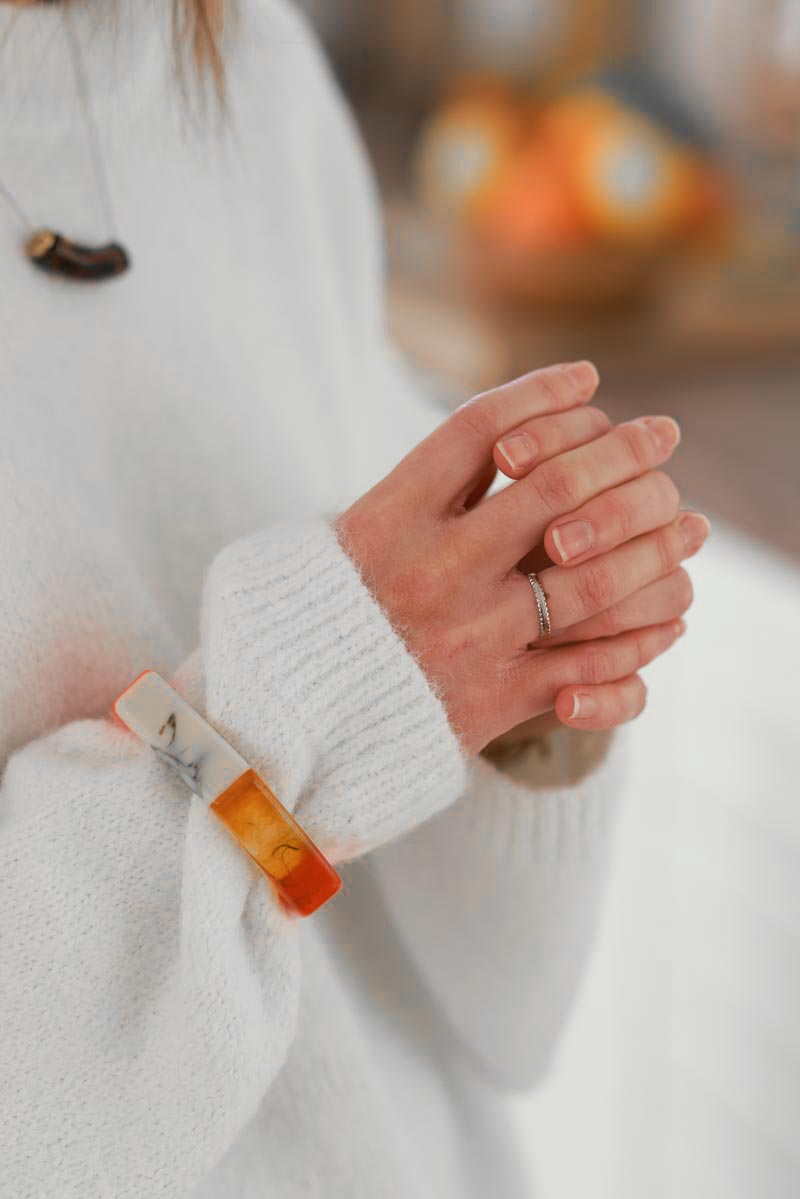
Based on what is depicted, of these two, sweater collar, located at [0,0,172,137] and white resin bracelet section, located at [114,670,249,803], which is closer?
white resin bracelet section, located at [114,670,249,803]

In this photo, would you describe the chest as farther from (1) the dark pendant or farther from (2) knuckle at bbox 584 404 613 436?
(2) knuckle at bbox 584 404 613 436

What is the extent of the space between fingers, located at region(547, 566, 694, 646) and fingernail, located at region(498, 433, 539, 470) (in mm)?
76

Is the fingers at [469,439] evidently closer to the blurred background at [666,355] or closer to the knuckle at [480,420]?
the knuckle at [480,420]

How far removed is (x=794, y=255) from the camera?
221 centimetres

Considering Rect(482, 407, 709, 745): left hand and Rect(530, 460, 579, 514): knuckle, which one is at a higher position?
Rect(530, 460, 579, 514): knuckle

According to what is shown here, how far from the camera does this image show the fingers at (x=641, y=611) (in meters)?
0.46

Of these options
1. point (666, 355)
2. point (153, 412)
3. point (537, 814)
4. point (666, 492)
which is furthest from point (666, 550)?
point (666, 355)

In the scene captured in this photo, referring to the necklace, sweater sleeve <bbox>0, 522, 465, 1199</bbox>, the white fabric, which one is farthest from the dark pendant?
A: the white fabric

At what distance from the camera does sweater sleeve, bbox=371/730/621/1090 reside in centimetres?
52

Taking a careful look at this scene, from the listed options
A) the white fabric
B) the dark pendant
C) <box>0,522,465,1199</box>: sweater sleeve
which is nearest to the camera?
<box>0,522,465,1199</box>: sweater sleeve

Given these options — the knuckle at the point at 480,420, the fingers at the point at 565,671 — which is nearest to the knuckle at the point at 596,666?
the fingers at the point at 565,671

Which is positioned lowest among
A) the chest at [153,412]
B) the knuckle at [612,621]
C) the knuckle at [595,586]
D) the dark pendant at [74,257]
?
the knuckle at [612,621]

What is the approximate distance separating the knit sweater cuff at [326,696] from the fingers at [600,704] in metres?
0.06

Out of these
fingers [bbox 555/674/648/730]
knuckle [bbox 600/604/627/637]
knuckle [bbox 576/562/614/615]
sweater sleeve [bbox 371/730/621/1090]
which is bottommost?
sweater sleeve [bbox 371/730/621/1090]
